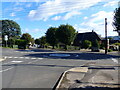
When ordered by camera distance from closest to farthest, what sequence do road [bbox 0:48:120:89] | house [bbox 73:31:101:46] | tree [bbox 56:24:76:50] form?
road [bbox 0:48:120:89] → tree [bbox 56:24:76:50] → house [bbox 73:31:101:46]

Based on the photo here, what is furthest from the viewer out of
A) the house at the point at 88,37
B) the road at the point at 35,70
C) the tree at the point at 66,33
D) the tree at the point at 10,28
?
the tree at the point at 10,28

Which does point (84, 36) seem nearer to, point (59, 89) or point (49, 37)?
point (49, 37)

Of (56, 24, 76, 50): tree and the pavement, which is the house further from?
the pavement

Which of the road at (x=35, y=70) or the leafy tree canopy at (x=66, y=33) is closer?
the road at (x=35, y=70)

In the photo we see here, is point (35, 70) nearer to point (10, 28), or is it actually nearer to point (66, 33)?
point (66, 33)

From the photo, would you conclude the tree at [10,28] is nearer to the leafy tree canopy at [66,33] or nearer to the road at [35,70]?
the leafy tree canopy at [66,33]

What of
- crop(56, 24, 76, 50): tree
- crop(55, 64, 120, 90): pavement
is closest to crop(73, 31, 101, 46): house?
crop(56, 24, 76, 50): tree

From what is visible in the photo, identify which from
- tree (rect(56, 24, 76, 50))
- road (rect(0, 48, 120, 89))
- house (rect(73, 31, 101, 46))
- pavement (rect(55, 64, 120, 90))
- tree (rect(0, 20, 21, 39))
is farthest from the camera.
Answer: tree (rect(0, 20, 21, 39))

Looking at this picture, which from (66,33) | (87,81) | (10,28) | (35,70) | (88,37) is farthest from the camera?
(10,28)

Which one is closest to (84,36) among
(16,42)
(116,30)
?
(16,42)

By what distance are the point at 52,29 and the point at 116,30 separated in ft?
133

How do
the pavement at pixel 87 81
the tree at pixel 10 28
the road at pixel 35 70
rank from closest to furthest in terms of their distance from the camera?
the pavement at pixel 87 81, the road at pixel 35 70, the tree at pixel 10 28

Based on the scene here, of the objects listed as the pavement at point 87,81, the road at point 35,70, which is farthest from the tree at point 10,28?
the pavement at point 87,81

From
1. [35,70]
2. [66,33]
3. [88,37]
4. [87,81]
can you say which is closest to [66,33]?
[66,33]
